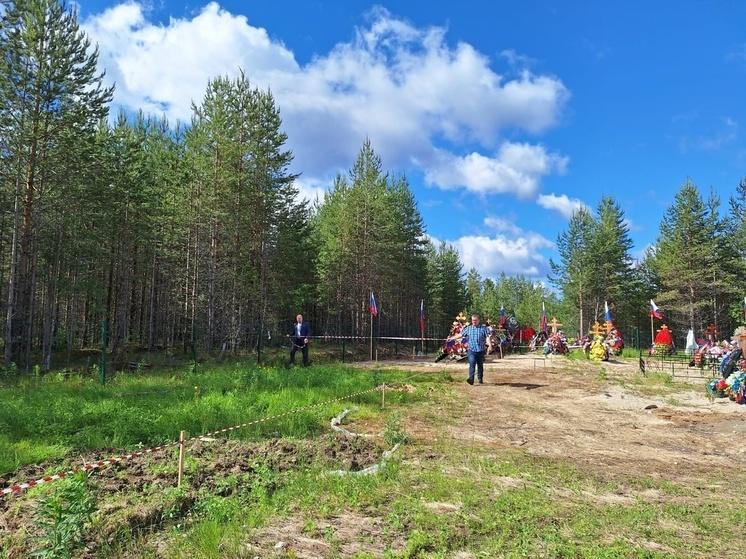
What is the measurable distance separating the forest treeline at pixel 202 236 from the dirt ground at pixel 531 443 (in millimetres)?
8689

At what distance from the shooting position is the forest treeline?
55.8 feet

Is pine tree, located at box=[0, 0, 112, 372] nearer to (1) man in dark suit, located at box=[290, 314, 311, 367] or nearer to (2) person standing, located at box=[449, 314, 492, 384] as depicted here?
(1) man in dark suit, located at box=[290, 314, 311, 367]

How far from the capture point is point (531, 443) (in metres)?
7.28

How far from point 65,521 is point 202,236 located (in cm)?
2204

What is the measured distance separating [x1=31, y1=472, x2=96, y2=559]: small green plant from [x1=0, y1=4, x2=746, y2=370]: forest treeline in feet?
32.7

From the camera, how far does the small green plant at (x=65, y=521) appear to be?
10.6 ft

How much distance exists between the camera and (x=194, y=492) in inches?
181

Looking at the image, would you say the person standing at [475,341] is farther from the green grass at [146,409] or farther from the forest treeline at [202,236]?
the forest treeline at [202,236]

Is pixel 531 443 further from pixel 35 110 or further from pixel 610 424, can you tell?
pixel 35 110

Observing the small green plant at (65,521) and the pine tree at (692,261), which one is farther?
the pine tree at (692,261)

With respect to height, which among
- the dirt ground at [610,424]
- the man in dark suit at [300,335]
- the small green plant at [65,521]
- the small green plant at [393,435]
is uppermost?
the man in dark suit at [300,335]

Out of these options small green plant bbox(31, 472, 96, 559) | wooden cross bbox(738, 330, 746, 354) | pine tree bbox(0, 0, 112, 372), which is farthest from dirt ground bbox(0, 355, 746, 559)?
pine tree bbox(0, 0, 112, 372)

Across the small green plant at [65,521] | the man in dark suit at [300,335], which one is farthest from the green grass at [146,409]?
the man in dark suit at [300,335]

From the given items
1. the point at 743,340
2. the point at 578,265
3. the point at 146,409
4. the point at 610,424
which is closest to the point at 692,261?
the point at 578,265
